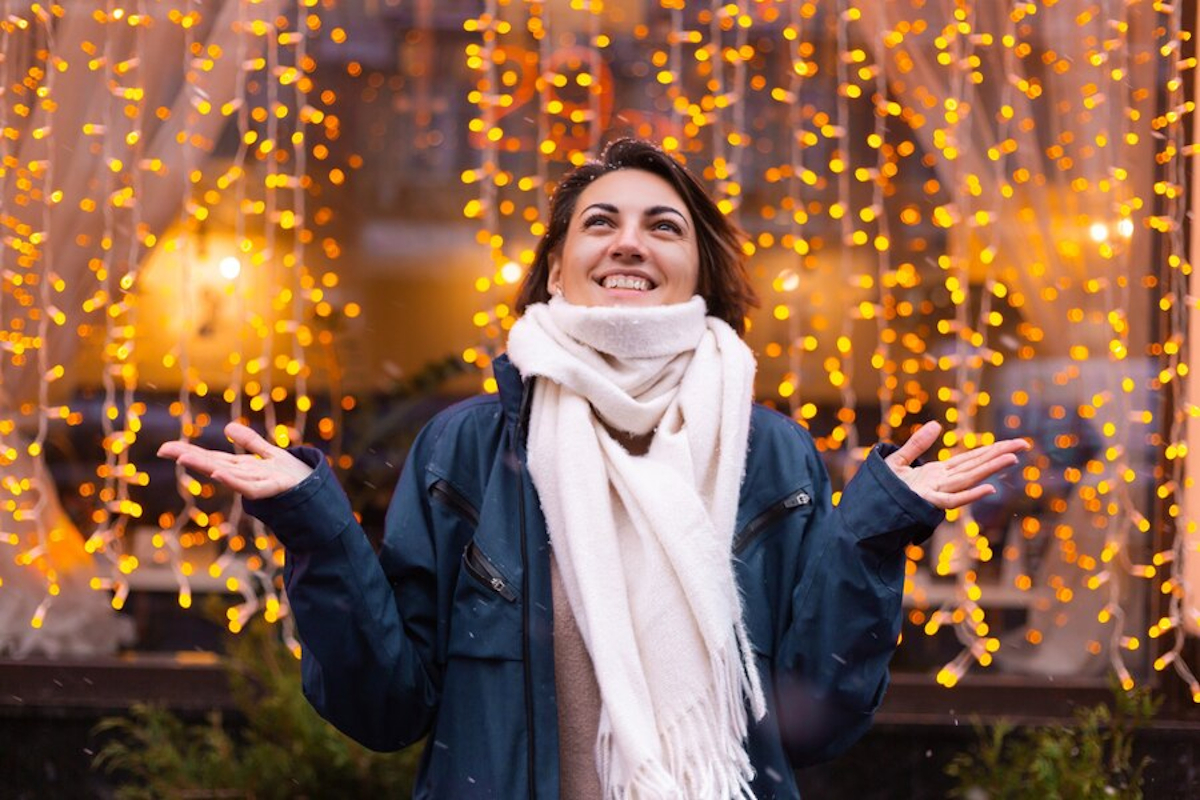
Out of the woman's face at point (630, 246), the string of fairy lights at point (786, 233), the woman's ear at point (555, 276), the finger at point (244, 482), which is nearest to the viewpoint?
the finger at point (244, 482)

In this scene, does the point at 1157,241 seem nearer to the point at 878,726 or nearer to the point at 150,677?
the point at 878,726

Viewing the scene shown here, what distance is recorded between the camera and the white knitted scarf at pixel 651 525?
197 centimetres

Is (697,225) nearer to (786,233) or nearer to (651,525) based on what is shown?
(651,525)

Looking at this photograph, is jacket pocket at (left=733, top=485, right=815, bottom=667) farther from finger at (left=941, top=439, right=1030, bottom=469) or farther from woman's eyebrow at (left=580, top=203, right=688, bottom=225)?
woman's eyebrow at (left=580, top=203, right=688, bottom=225)

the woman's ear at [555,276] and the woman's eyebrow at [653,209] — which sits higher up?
the woman's eyebrow at [653,209]

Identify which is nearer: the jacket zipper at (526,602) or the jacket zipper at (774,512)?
the jacket zipper at (526,602)

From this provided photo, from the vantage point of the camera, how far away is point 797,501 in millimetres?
2100

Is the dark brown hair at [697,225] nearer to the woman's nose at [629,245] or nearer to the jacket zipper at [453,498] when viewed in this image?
the woman's nose at [629,245]

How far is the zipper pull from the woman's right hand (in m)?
0.71

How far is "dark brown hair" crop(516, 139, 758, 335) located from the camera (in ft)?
7.53

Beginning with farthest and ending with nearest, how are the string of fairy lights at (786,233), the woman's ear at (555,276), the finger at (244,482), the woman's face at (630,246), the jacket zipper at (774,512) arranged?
1. the string of fairy lights at (786,233)
2. the woman's ear at (555,276)
3. the woman's face at (630,246)
4. the jacket zipper at (774,512)
5. the finger at (244,482)

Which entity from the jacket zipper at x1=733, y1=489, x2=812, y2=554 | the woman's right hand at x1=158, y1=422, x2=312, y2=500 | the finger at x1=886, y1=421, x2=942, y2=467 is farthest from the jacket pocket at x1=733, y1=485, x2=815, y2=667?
the woman's right hand at x1=158, y1=422, x2=312, y2=500

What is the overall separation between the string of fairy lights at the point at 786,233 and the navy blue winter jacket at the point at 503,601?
2329 millimetres

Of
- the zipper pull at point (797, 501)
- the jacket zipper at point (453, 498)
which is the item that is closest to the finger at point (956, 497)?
the zipper pull at point (797, 501)
